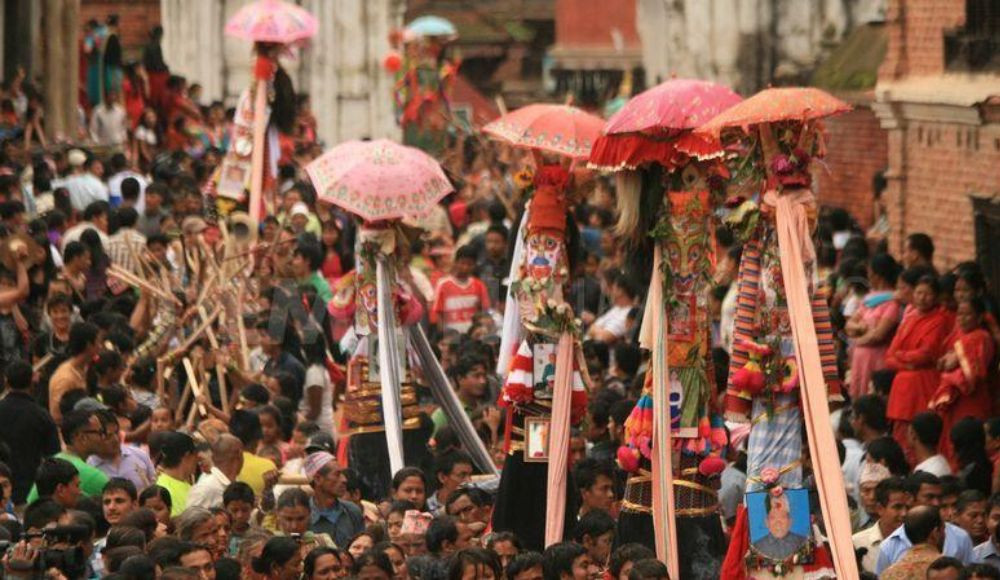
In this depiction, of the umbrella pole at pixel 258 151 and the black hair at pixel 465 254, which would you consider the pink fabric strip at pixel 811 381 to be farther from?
the umbrella pole at pixel 258 151

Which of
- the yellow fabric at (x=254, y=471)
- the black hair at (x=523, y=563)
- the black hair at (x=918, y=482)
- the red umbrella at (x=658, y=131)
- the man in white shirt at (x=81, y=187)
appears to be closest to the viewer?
the black hair at (x=523, y=563)

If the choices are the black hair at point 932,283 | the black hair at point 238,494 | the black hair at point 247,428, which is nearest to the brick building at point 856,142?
the black hair at point 932,283

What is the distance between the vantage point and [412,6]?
54.2 metres

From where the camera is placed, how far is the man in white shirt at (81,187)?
2522 cm

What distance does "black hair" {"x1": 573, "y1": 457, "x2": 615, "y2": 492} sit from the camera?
51.3 feet

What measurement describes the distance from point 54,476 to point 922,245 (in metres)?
7.82

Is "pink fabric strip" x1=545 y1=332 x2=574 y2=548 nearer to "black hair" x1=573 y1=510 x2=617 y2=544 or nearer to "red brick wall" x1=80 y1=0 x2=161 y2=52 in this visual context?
"black hair" x1=573 y1=510 x2=617 y2=544

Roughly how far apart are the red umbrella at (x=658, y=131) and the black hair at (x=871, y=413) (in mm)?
2951

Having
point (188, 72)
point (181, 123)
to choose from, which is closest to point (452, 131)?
point (181, 123)

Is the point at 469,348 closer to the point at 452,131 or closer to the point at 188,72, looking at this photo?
the point at 452,131

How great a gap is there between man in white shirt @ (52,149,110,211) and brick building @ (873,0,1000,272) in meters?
7.03

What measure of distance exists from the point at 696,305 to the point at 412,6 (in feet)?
131

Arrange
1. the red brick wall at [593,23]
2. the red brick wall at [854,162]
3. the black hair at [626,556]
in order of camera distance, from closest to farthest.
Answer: the black hair at [626,556] → the red brick wall at [854,162] → the red brick wall at [593,23]

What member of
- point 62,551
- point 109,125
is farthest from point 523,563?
point 109,125
